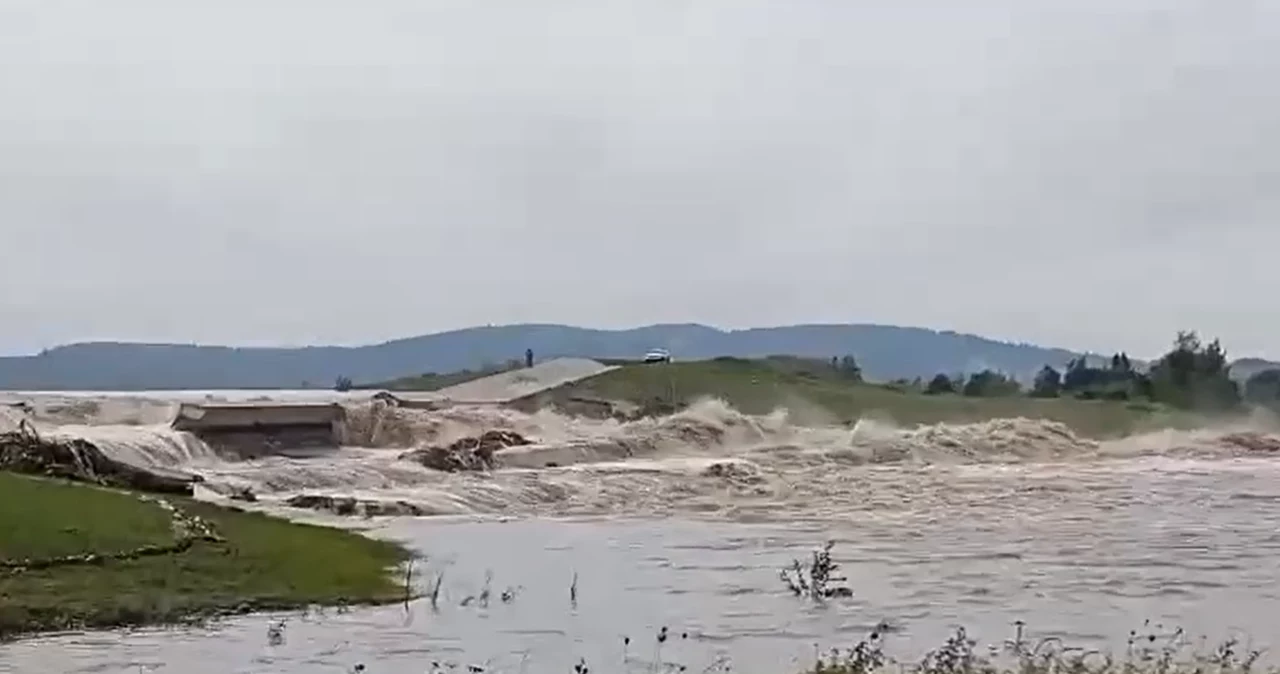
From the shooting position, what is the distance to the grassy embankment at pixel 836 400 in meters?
78.5

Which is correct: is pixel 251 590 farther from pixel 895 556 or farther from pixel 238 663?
pixel 895 556

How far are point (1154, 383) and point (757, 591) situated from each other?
7762cm

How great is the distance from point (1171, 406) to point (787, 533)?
61.4 m

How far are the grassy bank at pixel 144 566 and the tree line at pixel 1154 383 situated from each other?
236ft

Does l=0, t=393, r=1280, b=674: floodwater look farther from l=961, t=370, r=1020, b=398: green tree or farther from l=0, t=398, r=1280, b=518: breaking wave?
l=961, t=370, r=1020, b=398: green tree

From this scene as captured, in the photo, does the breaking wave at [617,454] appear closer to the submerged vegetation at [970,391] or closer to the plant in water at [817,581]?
the submerged vegetation at [970,391]

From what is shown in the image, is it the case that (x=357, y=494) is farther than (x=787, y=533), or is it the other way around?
(x=357, y=494)

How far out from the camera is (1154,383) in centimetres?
9456

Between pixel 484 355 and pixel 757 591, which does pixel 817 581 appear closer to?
pixel 757 591

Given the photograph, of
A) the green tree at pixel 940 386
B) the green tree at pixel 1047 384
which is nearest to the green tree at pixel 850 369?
the green tree at pixel 940 386

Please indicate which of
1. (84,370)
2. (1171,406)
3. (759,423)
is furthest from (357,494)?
(84,370)

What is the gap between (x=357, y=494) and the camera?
3709cm

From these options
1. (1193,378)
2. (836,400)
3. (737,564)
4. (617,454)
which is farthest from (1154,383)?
(737,564)

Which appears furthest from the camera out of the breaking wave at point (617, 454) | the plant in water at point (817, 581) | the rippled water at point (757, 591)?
the breaking wave at point (617, 454)
